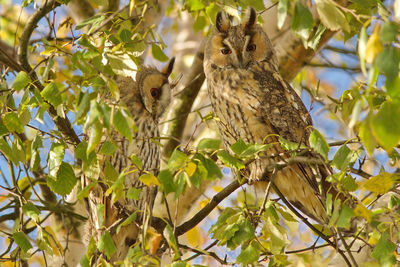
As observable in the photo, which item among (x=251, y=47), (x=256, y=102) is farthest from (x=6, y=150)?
(x=251, y=47)

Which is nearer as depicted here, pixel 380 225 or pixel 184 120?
pixel 380 225

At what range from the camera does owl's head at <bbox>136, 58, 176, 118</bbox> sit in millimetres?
3004

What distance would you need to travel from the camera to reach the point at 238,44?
277cm

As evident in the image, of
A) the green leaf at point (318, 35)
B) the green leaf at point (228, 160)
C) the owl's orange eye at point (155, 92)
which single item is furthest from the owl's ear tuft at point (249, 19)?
the green leaf at point (228, 160)

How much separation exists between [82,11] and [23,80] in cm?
199

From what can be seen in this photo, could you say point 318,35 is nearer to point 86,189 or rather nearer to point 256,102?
point 256,102

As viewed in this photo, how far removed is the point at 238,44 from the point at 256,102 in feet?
1.20

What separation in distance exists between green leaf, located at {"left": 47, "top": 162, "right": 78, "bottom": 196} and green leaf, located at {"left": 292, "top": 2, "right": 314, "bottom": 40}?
0.93 meters

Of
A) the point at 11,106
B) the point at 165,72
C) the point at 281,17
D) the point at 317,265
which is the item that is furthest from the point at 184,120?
the point at 281,17

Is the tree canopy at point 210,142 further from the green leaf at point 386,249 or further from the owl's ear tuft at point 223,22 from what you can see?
the owl's ear tuft at point 223,22

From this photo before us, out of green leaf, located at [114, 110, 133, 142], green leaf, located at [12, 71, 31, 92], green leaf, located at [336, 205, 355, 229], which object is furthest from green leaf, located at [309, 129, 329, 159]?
green leaf, located at [12, 71, 31, 92]

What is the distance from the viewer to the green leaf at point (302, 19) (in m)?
1.25

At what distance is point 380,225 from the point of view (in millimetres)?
1584

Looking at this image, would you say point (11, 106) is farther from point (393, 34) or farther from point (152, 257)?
point (393, 34)
